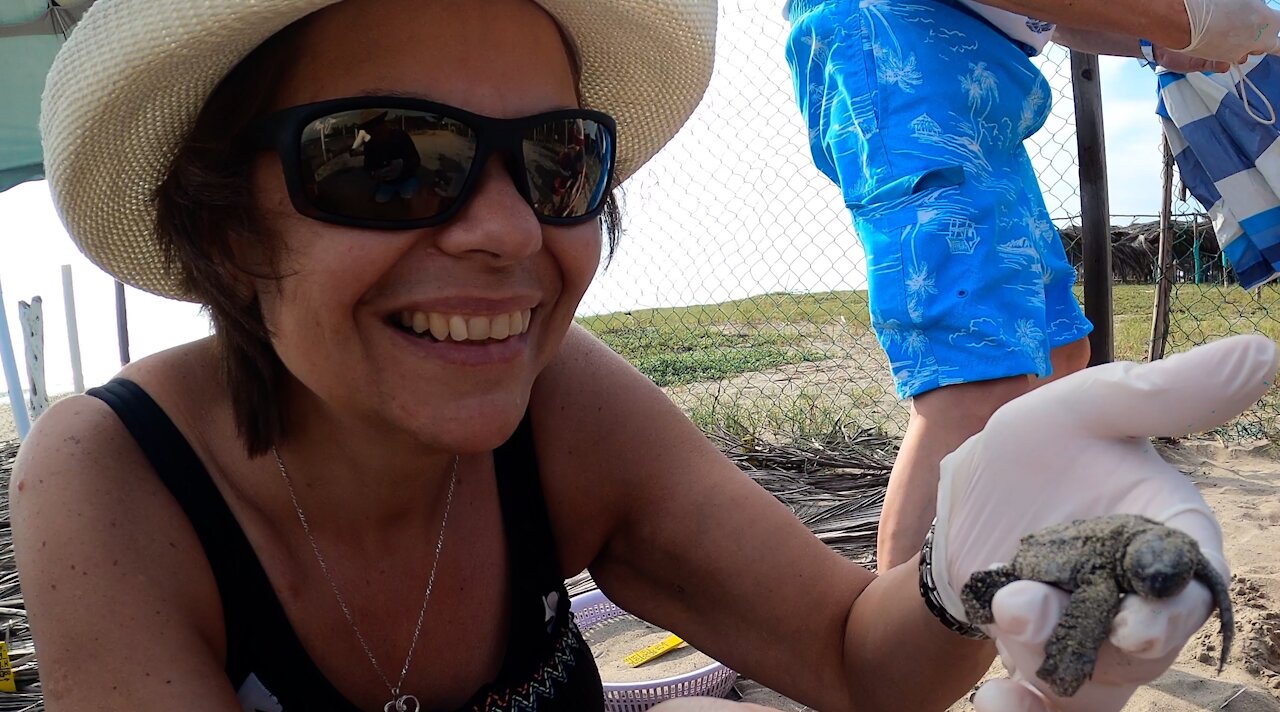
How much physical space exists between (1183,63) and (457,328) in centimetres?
200

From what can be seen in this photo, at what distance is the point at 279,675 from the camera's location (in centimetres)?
117

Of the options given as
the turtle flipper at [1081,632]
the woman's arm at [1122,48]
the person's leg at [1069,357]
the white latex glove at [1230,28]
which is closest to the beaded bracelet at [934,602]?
the turtle flipper at [1081,632]

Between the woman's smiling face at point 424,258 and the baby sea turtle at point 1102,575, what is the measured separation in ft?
2.14

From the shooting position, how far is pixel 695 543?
1.38 meters

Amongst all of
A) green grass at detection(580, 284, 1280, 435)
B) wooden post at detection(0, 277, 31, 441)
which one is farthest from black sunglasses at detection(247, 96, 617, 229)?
green grass at detection(580, 284, 1280, 435)

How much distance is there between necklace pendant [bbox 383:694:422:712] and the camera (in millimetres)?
1235

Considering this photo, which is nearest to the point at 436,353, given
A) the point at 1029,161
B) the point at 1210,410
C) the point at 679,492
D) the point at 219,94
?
the point at 219,94

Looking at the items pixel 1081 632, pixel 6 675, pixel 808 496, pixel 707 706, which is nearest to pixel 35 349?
pixel 6 675

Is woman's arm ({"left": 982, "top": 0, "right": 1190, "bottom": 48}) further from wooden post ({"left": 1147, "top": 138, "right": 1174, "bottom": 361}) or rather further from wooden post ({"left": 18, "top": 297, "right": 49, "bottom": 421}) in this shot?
wooden post ({"left": 18, "top": 297, "right": 49, "bottom": 421})

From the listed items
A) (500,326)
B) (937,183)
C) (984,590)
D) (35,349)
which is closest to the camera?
(984,590)

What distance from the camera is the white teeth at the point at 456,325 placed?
1044 mm

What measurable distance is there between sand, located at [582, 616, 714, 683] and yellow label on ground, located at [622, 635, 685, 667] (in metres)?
0.01

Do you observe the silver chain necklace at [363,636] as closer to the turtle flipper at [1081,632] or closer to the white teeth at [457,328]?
the white teeth at [457,328]

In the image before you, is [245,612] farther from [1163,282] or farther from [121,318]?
[1163,282]
